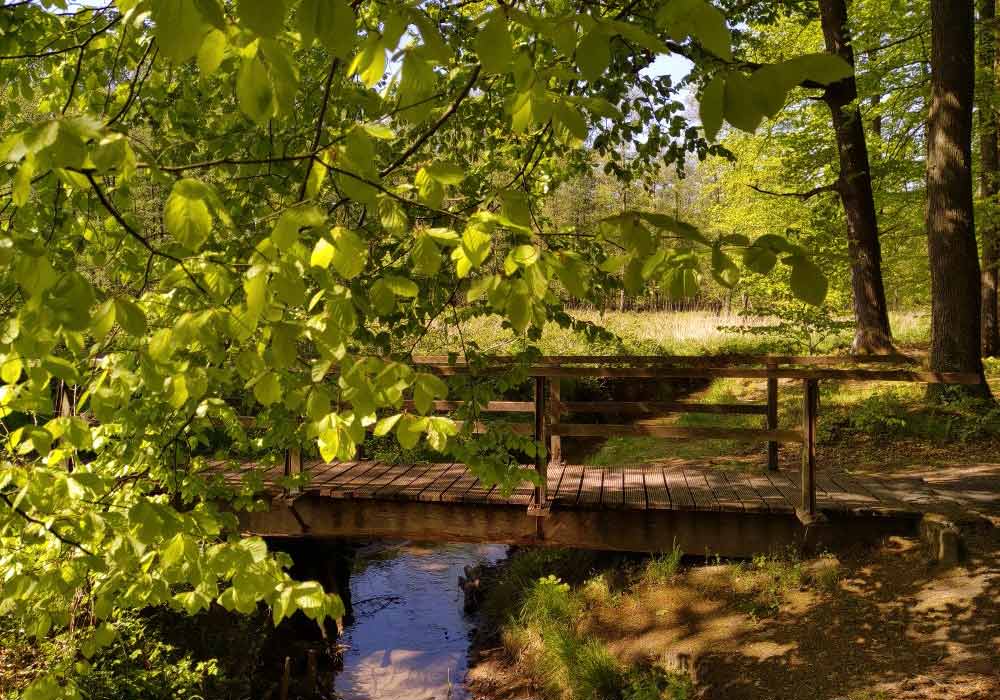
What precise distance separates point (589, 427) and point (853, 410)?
5599 mm

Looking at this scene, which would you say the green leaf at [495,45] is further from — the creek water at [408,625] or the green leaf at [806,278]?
the creek water at [408,625]

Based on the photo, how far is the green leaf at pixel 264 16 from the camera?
3.60 feet

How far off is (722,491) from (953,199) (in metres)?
5.65

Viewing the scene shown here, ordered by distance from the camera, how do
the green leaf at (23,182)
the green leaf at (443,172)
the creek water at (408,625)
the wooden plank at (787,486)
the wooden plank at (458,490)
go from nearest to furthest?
the green leaf at (23,182) → the green leaf at (443,172) → the wooden plank at (787,486) → the wooden plank at (458,490) → the creek water at (408,625)

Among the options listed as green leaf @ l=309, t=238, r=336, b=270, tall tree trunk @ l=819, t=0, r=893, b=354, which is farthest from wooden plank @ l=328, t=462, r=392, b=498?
tall tree trunk @ l=819, t=0, r=893, b=354

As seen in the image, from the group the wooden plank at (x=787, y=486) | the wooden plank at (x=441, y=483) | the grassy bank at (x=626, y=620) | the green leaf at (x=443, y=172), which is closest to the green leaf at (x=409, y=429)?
the green leaf at (x=443, y=172)

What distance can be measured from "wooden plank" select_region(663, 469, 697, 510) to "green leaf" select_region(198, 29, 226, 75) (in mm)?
4810

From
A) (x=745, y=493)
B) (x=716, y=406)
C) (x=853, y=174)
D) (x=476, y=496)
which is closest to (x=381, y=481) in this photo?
(x=476, y=496)

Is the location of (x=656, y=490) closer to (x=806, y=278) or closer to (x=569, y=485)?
(x=569, y=485)

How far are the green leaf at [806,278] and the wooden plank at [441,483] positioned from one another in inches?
182

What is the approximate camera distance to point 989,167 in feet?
43.2

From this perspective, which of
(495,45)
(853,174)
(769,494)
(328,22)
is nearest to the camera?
(328,22)

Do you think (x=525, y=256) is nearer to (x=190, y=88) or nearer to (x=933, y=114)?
(x=190, y=88)

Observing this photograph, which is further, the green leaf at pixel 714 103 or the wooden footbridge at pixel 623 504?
the wooden footbridge at pixel 623 504
